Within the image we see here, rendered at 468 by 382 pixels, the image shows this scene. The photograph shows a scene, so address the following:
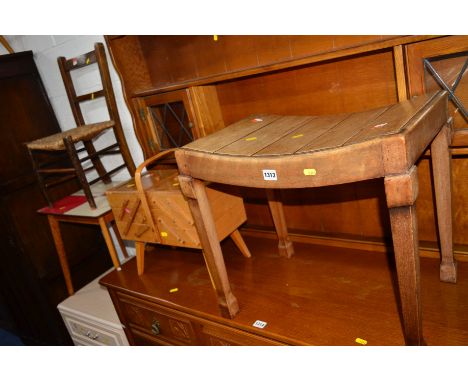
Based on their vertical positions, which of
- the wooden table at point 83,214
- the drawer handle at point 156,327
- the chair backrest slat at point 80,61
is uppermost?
the chair backrest slat at point 80,61

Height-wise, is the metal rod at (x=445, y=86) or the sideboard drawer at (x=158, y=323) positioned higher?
the metal rod at (x=445, y=86)

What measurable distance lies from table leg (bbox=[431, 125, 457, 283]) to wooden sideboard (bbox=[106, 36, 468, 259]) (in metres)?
0.11

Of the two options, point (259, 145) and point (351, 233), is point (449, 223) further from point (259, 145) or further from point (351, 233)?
point (259, 145)

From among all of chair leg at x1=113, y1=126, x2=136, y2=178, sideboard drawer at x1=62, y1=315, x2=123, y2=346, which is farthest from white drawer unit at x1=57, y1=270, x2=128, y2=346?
chair leg at x1=113, y1=126, x2=136, y2=178

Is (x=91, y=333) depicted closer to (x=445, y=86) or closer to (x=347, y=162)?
(x=347, y=162)

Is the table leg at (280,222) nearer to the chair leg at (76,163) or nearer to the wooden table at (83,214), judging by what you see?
the wooden table at (83,214)

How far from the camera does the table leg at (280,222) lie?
4.33ft

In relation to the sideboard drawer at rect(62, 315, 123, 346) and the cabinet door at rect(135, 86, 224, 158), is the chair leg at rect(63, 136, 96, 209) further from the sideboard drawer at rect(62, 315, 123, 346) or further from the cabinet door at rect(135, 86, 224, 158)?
the sideboard drawer at rect(62, 315, 123, 346)

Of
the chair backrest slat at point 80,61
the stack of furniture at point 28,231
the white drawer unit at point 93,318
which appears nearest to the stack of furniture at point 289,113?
the white drawer unit at point 93,318

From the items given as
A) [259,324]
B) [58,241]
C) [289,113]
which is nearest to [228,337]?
[259,324]

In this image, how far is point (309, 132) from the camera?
2.81 feet

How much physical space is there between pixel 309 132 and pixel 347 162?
21cm

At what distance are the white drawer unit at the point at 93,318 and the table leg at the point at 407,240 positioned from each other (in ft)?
4.04
